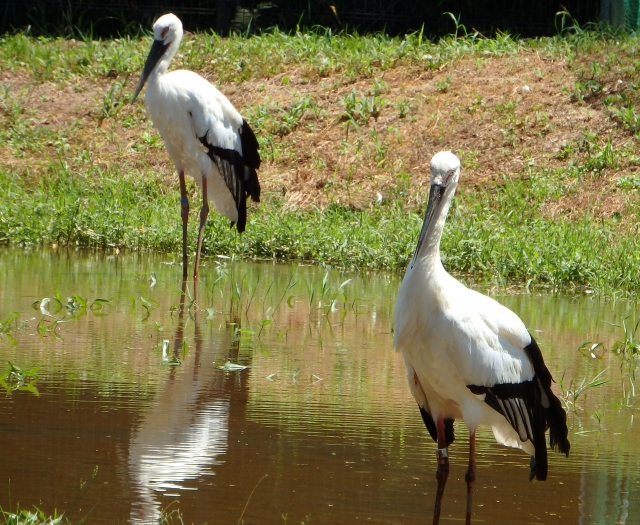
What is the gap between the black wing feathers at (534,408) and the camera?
387 centimetres

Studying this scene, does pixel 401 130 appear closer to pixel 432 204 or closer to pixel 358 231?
pixel 358 231

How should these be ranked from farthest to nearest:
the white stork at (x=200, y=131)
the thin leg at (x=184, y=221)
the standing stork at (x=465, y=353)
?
the white stork at (x=200, y=131) → the thin leg at (x=184, y=221) → the standing stork at (x=465, y=353)

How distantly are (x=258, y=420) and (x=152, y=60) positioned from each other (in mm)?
4920

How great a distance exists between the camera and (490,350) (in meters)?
3.85

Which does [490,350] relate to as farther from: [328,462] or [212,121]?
[212,121]

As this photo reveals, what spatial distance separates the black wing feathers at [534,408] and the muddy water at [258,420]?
0.65 feet

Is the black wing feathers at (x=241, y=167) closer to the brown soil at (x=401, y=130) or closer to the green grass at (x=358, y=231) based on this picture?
the green grass at (x=358, y=231)

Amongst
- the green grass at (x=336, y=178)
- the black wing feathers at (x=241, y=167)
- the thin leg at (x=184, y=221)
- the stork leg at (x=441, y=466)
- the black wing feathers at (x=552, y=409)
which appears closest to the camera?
the stork leg at (x=441, y=466)

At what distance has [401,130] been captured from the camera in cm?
1258

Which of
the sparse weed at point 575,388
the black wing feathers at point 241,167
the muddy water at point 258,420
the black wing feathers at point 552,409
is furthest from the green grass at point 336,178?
the black wing feathers at point 552,409

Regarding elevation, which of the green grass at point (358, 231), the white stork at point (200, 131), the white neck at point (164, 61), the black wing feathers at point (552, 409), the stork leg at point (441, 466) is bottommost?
the green grass at point (358, 231)

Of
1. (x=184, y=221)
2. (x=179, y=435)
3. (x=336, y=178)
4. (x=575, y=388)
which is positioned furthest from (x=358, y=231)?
(x=179, y=435)

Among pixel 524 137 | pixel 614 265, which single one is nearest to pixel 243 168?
pixel 614 265

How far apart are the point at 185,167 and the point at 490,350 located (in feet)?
18.8
